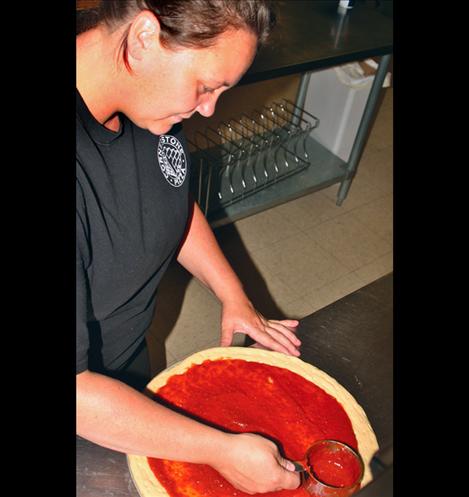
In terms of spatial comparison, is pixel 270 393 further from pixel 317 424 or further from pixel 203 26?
pixel 203 26

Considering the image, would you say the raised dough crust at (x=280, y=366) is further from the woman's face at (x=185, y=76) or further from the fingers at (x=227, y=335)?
the woman's face at (x=185, y=76)

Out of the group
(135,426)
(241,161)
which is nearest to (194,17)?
(135,426)

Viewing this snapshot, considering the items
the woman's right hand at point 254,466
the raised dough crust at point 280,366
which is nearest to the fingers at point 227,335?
the raised dough crust at point 280,366

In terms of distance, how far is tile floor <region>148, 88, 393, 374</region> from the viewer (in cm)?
243

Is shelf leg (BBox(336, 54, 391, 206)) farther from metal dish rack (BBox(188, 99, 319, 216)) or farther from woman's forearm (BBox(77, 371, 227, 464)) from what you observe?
woman's forearm (BBox(77, 371, 227, 464))

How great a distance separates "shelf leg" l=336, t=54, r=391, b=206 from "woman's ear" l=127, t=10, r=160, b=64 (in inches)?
84.4

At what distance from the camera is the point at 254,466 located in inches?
35.6

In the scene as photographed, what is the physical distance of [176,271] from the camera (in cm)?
268

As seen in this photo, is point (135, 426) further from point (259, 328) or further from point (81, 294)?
point (259, 328)

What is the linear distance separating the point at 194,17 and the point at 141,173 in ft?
1.11

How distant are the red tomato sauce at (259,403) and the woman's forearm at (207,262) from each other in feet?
0.74

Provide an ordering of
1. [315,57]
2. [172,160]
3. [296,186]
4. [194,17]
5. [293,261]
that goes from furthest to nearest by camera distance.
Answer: [296,186] < [293,261] < [315,57] < [172,160] < [194,17]

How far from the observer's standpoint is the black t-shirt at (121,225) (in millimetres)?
909
